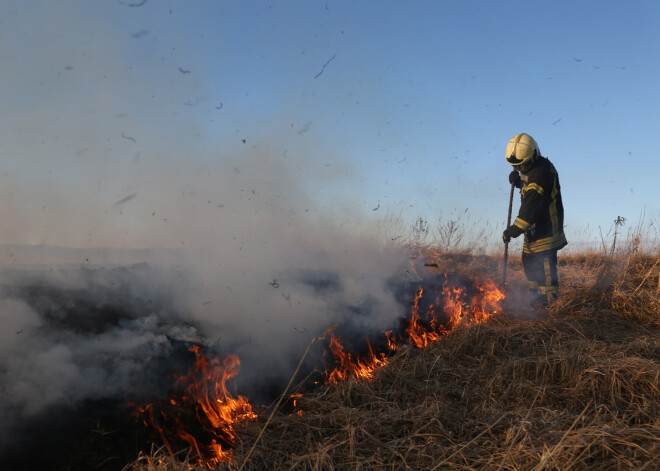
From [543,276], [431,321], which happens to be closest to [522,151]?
[543,276]

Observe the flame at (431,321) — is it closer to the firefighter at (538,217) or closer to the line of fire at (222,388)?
the line of fire at (222,388)

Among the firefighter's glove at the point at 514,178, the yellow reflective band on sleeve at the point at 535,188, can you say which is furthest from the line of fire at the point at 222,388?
the firefighter's glove at the point at 514,178

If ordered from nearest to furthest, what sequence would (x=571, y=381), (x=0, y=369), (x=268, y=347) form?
(x=0, y=369), (x=571, y=381), (x=268, y=347)

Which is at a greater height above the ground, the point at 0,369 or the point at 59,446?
the point at 0,369

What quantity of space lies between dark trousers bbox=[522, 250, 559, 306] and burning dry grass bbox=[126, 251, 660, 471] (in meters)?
0.65

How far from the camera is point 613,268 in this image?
22.8 feet

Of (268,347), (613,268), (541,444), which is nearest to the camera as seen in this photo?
(541,444)

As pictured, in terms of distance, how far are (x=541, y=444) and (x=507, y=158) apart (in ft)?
16.4

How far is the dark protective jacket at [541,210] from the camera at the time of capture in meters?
5.79

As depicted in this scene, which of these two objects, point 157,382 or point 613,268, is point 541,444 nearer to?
point 157,382

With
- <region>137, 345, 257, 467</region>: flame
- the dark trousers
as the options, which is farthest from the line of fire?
the dark trousers

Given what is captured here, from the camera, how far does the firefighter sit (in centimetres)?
580

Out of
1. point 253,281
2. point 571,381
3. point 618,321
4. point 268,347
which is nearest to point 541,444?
point 571,381

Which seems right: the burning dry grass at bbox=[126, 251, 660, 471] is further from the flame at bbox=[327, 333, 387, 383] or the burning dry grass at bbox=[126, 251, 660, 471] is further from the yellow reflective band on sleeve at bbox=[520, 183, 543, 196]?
the yellow reflective band on sleeve at bbox=[520, 183, 543, 196]
